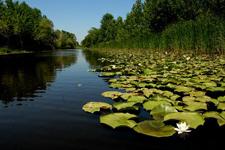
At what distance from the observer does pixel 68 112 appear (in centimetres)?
459

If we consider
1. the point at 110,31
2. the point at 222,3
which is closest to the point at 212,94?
the point at 222,3

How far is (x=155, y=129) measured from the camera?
333cm

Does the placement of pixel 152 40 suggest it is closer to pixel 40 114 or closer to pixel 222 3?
pixel 222 3

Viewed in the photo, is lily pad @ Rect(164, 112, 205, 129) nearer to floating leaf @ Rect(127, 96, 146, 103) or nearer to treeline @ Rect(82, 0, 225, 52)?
floating leaf @ Rect(127, 96, 146, 103)

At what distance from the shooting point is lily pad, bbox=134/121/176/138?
321cm

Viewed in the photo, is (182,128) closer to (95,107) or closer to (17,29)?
(95,107)

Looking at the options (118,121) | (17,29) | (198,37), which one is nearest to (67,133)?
(118,121)

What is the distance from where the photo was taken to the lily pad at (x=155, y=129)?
3208 millimetres

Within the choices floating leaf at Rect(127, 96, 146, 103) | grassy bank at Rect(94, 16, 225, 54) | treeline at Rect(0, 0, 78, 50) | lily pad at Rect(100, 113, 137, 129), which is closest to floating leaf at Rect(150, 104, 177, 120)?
lily pad at Rect(100, 113, 137, 129)

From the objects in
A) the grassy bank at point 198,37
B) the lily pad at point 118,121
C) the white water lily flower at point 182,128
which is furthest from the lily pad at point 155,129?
the grassy bank at point 198,37

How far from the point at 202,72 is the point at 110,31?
6985 cm

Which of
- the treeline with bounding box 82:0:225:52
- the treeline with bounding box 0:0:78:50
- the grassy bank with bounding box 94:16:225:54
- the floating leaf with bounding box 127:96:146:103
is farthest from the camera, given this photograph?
the treeline with bounding box 0:0:78:50

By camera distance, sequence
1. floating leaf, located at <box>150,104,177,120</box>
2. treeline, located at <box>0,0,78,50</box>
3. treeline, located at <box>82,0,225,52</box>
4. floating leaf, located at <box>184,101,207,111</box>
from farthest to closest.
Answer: treeline, located at <box>0,0,78,50</box> < treeline, located at <box>82,0,225,52</box> < floating leaf, located at <box>184,101,207,111</box> < floating leaf, located at <box>150,104,177,120</box>

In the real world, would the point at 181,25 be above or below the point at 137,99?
above
